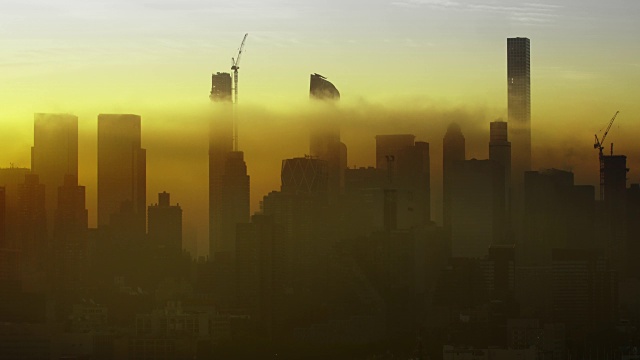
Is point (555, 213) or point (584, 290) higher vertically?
point (555, 213)

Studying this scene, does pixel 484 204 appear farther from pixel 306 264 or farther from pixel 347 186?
pixel 306 264

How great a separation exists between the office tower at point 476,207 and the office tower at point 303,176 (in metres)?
6.18

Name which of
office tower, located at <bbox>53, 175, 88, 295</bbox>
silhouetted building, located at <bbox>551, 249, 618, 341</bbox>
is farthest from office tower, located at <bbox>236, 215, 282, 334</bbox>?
silhouetted building, located at <bbox>551, 249, 618, 341</bbox>

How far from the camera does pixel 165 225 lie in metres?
60.4

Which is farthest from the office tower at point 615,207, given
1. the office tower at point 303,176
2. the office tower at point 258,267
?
the office tower at point 258,267

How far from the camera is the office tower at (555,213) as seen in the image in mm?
60031

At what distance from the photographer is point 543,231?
202 feet

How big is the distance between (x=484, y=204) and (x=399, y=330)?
18.6 metres

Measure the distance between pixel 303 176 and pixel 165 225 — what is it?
6.39 metres

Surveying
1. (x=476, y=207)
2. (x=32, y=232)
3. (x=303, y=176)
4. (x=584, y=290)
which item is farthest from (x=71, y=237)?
(x=584, y=290)

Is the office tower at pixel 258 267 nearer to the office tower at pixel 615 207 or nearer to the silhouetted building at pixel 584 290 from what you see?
the silhouetted building at pixel 584 290

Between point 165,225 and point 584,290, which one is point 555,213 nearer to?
point 584,290

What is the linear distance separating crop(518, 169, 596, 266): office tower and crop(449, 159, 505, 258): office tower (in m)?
1.57

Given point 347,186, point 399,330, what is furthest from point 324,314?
point 347,186
